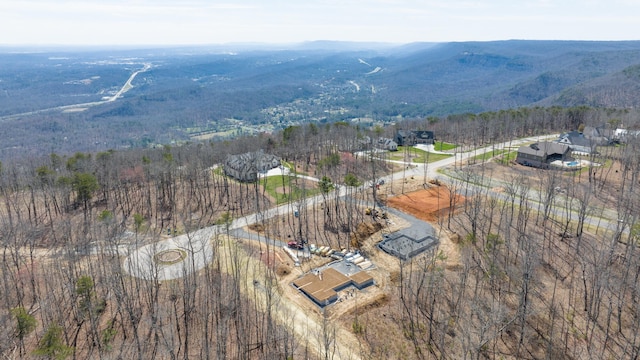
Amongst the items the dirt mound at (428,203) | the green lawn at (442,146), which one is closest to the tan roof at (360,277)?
the dirt mound at (428,203)

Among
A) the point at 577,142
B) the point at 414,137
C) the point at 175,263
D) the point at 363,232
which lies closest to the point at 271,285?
the point at 175,263

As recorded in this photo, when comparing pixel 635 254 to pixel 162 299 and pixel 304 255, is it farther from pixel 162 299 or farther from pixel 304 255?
pixel 162 299

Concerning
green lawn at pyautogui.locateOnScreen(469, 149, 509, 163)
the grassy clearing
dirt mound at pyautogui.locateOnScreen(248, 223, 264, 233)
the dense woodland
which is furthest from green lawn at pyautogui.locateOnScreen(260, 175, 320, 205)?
the grassy clearing

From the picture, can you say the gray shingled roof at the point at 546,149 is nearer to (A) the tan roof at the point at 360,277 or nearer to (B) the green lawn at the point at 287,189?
(B) the green lawn at the point at 287,189

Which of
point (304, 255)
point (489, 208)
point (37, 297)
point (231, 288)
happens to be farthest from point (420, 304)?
point (37, 297)

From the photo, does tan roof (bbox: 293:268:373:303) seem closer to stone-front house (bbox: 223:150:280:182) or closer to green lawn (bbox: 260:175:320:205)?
green lawn (bbox: 260:175:320:205)

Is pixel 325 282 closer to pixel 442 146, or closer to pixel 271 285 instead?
pixel 271 285
